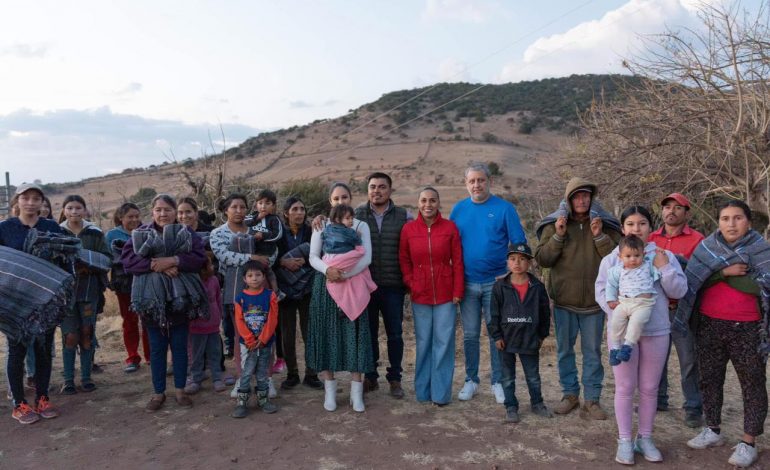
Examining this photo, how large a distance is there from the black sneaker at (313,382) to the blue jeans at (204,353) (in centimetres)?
84

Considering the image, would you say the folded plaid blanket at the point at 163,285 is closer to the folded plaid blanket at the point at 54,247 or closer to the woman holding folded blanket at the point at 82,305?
the folded plaid blanket at the point at 54,247

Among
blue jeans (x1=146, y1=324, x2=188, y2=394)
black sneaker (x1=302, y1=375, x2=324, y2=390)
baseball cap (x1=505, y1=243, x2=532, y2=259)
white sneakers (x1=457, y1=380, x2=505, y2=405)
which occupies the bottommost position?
white sneakers (x1=457, y1=380, x2=505, y2=405)

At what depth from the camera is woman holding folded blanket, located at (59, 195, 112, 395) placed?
5512 mm

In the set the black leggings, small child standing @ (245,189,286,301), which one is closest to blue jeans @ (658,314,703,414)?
the black leggings

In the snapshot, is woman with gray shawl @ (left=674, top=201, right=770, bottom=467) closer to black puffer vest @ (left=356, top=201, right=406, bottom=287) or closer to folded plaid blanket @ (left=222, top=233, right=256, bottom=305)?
black puffer vest @ (left=356, top=201, right=406, bottom=287)

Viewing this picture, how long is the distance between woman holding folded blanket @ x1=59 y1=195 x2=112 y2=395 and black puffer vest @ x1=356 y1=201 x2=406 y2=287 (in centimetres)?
266

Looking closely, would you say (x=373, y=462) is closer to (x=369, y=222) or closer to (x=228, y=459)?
(x=228, y=459)

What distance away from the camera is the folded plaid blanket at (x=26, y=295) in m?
4.46

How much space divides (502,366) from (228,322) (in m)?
3.02

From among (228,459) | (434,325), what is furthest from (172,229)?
(434,325)

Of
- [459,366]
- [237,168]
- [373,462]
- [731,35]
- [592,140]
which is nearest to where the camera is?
[373,462]

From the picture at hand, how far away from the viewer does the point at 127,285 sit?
6.06 metres

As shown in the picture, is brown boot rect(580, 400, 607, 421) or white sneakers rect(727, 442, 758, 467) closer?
white sneakers rect(727, 442, 758, 467)

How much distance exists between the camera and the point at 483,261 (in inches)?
195
